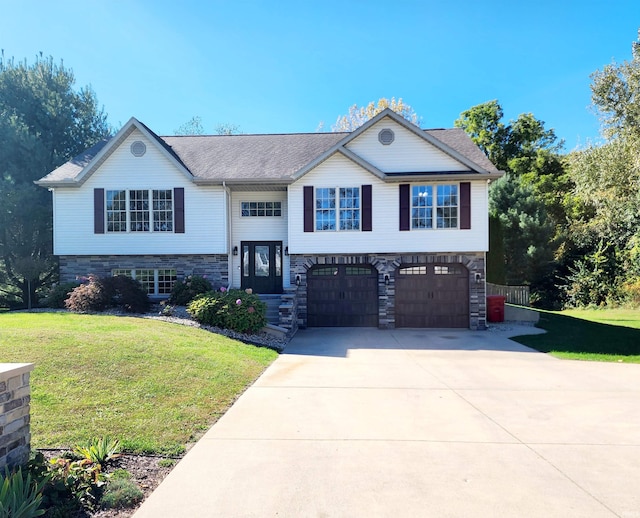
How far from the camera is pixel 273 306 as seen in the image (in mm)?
14258

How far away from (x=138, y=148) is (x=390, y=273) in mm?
10471

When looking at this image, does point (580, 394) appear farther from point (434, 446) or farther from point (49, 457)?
point (49, 457)

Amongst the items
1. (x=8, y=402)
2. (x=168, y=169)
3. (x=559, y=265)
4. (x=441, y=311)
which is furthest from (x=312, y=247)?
(x=559, y=265)

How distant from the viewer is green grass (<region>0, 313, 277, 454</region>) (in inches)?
187

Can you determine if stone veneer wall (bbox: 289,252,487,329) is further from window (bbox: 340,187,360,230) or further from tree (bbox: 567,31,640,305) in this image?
tree (bbox: 567,31,640,305)

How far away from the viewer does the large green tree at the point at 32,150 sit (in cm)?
1842

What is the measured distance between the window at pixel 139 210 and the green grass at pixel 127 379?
18.6 feet

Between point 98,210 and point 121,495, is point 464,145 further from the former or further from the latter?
point 121,495

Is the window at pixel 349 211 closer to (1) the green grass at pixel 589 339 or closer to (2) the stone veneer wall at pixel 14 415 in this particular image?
(1) the green grass at pixel 589 339

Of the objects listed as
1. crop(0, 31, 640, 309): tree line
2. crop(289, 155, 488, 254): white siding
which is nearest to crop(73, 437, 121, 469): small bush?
crop(289, 155, 488, 254): white siding

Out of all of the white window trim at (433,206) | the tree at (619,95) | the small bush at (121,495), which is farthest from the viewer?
the tree at (619,95)

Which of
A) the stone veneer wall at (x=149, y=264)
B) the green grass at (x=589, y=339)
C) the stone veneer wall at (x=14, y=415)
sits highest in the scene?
the stone veneer wall at (x=149, y=264)

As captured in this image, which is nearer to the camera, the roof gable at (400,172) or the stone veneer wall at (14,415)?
the stone veneer wall at (14,415)

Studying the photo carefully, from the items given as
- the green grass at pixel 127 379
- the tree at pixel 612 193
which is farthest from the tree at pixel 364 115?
the green grass at pixel 127 379
